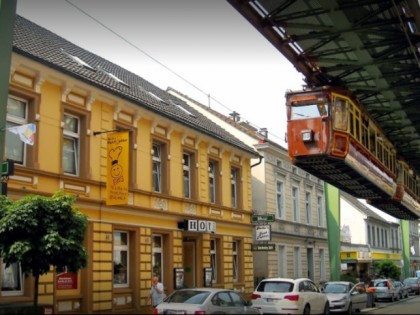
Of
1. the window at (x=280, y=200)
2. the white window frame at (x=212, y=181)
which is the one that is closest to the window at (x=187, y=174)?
the white window frame at (x=212, y=181)

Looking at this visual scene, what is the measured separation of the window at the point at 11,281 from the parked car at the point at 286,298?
7.78m

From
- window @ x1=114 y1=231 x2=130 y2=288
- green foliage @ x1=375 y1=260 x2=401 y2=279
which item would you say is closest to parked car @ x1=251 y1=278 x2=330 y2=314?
window @ x1=114 y1=231 x2=130 y2=288

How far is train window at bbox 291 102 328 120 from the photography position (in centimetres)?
1755

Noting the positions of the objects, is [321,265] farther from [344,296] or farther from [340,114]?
[340,114]

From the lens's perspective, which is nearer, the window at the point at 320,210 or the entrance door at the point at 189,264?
the entrance door at the point at 189,264

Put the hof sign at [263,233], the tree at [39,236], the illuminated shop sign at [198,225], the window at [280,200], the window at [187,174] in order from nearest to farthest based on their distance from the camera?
the tree at [39,236], the illuminated shop sign at [198,225], the window at [187,174], the hof sign at [263,233], the window at [280,200]

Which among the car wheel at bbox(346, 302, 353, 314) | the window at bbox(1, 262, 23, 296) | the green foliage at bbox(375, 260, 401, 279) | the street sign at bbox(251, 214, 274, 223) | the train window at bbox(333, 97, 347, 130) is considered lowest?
the car wheel at bbox(346, 302, 353, 314)

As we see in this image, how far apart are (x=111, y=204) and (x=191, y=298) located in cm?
486

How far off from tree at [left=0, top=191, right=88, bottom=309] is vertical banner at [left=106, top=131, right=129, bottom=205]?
5.25 meters

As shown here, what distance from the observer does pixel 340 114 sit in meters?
17.7

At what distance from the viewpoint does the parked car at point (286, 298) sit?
18859mm

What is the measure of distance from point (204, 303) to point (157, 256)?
9.00 metres

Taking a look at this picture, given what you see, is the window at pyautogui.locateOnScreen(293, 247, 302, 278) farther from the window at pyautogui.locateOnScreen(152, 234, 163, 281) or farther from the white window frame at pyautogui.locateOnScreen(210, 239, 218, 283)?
the window at pyautogui.locateOnScreen(152, 234, 163, 281)

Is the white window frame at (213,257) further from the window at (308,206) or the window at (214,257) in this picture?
the window at (308,206)
